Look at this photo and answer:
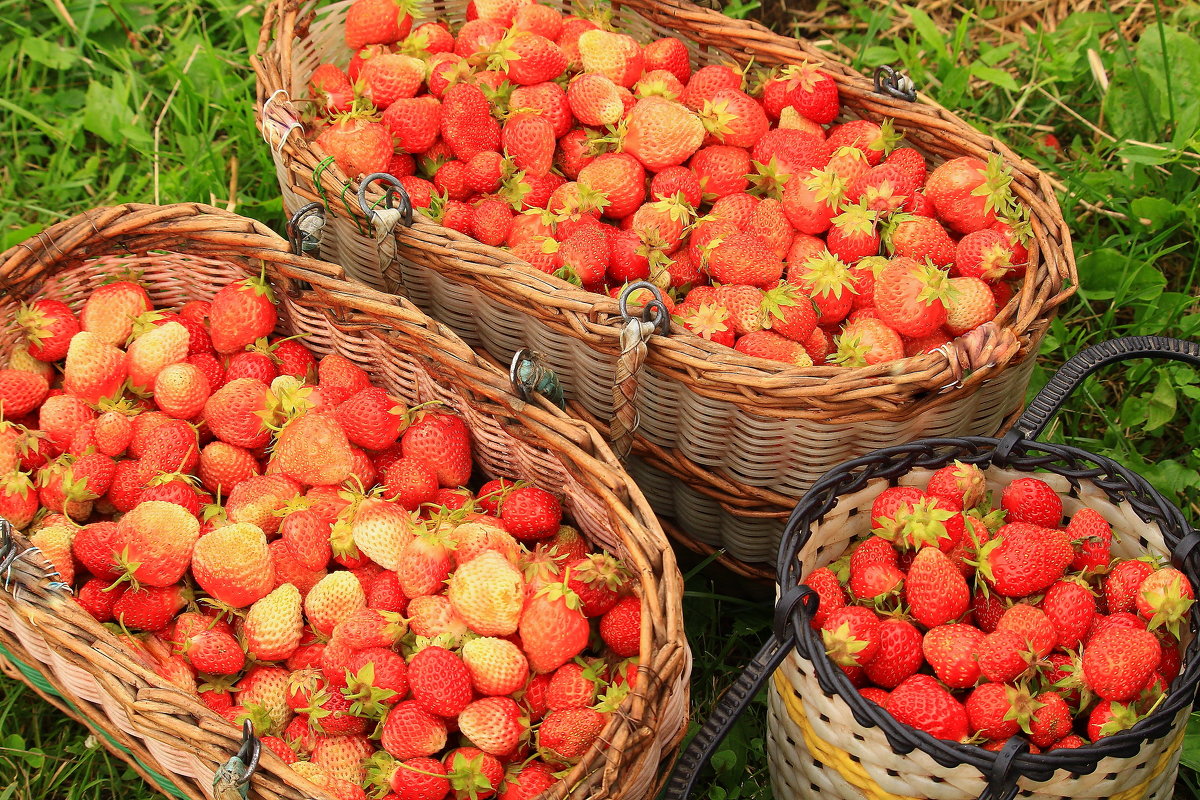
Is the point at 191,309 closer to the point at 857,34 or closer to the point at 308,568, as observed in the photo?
the point at 308,568

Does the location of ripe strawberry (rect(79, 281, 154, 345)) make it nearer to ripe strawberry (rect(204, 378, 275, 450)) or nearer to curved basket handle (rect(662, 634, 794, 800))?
ripe strawberry (rect(204, 378, 275, 450))

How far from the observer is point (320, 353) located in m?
2.01

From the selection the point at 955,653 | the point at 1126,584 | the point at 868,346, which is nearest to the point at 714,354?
the point at 868,346

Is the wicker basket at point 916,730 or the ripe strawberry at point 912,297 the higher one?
the ripe strawberry at point 912,297

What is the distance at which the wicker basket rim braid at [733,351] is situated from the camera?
1.63 meters

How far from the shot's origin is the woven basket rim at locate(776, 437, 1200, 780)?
1301 millimetres

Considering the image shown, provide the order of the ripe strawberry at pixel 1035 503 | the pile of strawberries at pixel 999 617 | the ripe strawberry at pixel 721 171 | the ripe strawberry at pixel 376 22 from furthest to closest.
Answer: the ripe strawberry at pixel 376 22 < the ripe strawberry at pixel 721 171 < the ripe strawberry at pixel 1035 503 < the pile of strawberries at pixel 999 617

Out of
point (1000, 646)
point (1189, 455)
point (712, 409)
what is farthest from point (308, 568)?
point (1189, 455)

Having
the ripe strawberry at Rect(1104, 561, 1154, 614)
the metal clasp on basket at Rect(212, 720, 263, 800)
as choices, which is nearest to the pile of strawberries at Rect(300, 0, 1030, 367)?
the ripe strawberry at Rect(1104, 561, 1154, 614)

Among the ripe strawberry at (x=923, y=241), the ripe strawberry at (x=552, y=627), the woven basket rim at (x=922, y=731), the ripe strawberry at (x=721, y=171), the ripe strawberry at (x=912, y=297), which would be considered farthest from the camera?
the ripe strawberry at (x=721, y=171)

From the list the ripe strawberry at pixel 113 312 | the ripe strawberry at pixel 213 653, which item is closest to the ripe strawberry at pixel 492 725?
the ripe strawberry at pixel 213 653

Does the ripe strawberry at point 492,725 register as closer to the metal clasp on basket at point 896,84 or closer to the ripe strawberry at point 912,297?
the ripe strawberry at point 912,297

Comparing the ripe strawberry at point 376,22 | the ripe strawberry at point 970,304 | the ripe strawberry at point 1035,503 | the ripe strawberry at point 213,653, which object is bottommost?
the ripe strawberry at point 213,653

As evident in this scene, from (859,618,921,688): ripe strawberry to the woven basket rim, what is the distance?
10 cm
